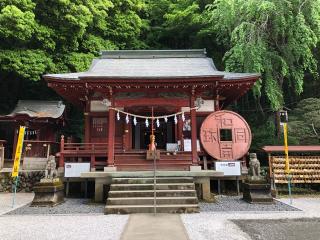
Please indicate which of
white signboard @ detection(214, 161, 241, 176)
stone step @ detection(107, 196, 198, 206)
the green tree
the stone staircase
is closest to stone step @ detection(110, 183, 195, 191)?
the stone staircase

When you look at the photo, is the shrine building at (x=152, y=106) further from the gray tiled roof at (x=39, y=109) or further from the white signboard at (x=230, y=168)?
the gray tiled roof at (x=39, y=109)

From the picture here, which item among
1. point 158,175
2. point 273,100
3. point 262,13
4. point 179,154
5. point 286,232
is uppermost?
point 262,13

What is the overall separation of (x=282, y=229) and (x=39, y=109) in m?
16.9

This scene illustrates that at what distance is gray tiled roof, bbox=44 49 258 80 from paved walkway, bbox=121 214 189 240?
20.6 ft

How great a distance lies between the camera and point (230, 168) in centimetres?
1228

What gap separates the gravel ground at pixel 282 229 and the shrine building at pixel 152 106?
4380 mm

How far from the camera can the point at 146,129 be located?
15562mm

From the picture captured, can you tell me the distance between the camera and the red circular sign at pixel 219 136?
12773 millimetres

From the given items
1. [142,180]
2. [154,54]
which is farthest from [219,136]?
[154,54]

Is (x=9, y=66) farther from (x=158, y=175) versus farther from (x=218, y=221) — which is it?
(x=218, y=221)

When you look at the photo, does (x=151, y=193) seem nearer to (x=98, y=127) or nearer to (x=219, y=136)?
(x=219, y=136)

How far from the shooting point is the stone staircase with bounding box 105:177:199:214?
894 centimetres

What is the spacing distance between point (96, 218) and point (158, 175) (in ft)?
10.1

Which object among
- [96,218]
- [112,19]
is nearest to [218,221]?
[96,218]
